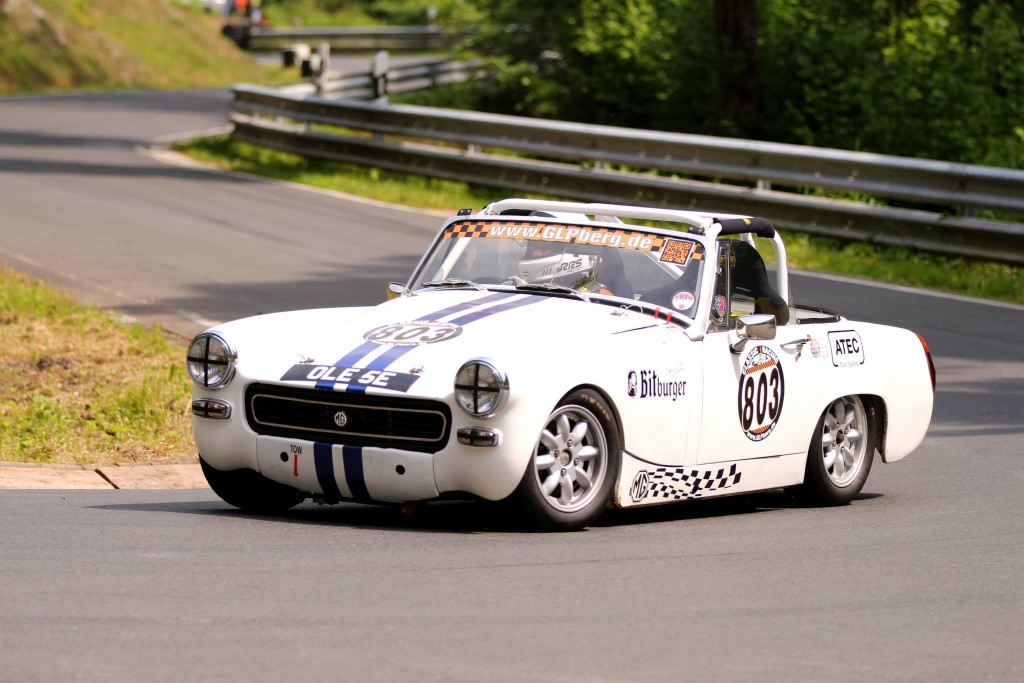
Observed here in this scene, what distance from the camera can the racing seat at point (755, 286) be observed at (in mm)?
7977

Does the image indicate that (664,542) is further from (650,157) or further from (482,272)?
(650,157)

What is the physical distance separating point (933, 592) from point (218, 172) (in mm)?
18639

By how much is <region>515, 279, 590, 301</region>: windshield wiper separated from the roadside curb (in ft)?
6.88

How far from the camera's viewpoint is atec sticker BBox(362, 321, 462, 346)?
681 centimetres

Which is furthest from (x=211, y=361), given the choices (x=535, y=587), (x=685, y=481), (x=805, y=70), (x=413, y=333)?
(x=805, y=70)

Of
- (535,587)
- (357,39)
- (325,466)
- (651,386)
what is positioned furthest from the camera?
(357,39)

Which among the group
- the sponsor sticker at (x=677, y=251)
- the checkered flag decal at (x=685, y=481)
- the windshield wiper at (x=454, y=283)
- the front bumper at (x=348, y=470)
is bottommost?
the checkered flag decal at (x=685, y=481)

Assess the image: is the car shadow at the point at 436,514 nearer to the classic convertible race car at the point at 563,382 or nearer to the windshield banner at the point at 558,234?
the classic convertible race car at the point at 563,382

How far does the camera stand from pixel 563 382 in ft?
21.3

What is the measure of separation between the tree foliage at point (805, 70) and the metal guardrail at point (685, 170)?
2.33m

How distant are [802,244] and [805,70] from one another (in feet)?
18.7

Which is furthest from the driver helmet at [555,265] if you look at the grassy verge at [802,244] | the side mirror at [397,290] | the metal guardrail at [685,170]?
the metal guardrail at [685,170]

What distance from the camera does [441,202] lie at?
20531mm

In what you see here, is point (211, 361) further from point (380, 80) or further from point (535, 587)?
point (380, 80)
